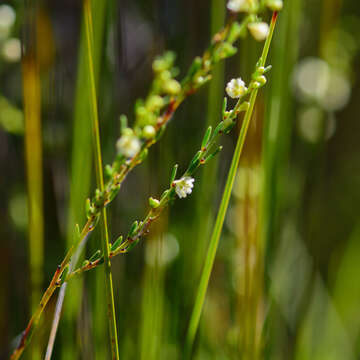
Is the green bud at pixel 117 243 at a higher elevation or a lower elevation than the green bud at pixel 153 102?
lower

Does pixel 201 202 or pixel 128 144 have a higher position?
pixel 128 144

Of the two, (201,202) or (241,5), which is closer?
(241,5)

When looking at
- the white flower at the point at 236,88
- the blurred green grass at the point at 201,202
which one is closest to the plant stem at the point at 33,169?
the blurred green grass at the point at 201,202

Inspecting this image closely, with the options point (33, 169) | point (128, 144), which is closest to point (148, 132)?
point (128, 144)

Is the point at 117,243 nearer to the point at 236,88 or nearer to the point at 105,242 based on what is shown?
the point at 105,242

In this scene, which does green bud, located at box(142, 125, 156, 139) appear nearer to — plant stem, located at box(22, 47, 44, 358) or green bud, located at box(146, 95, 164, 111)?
green bud, located at box(146, 95, 164, 111)

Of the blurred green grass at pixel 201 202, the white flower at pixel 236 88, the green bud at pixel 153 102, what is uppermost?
the white flower at pixel 236 88

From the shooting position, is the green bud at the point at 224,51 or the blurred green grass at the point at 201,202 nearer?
the green bud at the point at 224,51

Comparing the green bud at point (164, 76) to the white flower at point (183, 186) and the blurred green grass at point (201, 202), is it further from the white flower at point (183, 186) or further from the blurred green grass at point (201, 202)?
the blurred green grass at point (201, 202)

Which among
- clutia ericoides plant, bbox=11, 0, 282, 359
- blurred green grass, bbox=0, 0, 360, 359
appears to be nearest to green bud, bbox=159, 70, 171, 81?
clutia ericoides plant, bbox=11, 0, 282, 359

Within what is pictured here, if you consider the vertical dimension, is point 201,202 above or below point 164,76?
below

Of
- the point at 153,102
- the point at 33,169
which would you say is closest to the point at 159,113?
the point at 153,102

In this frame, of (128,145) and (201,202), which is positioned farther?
(201,202)
